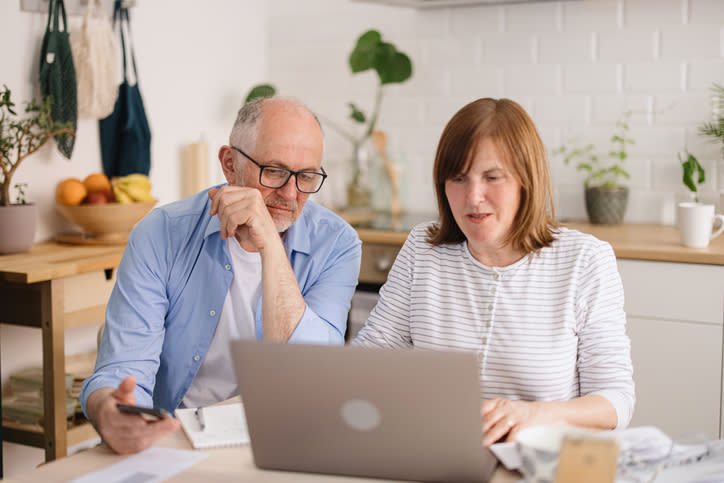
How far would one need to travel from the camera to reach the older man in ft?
5.26

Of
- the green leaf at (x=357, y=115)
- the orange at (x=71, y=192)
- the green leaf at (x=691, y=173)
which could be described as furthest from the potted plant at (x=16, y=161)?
the green leaf at (x=691, y=173)

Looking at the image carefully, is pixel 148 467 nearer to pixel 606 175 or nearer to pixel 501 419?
pixel 501 419

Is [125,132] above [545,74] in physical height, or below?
below

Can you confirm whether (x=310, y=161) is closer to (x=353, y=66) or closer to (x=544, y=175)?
(x=544, y=175)

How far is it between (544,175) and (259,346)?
2.69ft

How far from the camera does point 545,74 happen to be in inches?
127

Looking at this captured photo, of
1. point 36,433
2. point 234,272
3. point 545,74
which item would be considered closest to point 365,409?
point 234,272

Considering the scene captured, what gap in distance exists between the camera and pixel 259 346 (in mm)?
971

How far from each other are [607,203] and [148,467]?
2.37m

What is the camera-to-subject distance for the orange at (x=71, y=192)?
8.55ft

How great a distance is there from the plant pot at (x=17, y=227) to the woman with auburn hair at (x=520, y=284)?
1470mm

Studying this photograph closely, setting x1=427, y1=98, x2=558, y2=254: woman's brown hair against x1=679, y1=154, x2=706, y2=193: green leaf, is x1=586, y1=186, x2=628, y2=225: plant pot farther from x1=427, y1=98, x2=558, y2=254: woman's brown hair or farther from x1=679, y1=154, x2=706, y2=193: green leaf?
x1=427, y1=98, x2=558, y2=254: woman's brown hair

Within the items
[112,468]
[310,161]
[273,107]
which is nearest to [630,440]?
[112,468]

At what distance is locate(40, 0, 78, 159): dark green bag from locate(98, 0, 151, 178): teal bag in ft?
0.83
